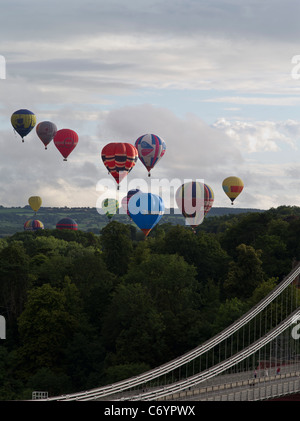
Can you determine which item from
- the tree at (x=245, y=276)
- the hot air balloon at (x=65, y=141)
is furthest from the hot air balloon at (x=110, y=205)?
the tree at (x=245, y=276)

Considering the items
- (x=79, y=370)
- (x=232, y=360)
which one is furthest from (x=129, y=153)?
(x=232, y=360)

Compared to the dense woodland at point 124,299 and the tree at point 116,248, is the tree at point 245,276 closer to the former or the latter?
the dense woodland at point 124,299

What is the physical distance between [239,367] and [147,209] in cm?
4375

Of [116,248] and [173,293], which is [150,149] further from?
[173,293]

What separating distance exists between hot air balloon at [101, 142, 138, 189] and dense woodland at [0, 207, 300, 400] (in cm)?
647

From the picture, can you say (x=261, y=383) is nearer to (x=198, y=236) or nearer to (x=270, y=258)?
(x=270, y=258)

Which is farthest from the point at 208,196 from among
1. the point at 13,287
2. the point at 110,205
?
the point at 110,205

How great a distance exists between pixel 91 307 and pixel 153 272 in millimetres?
8390

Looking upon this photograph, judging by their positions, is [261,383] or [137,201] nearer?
[261,383]

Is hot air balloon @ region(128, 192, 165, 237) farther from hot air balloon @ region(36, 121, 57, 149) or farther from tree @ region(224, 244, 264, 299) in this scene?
hot air balloon @ region(36, 121, 57, 149)

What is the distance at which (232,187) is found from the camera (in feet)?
398

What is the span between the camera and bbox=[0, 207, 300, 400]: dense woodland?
77.8 metres

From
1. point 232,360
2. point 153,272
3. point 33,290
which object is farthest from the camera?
point 153,272
